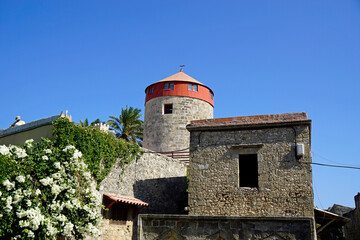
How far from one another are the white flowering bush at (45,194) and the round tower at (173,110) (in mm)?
10906

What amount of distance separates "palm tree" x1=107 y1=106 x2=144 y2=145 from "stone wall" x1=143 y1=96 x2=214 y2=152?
110 inches

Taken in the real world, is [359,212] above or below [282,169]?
below

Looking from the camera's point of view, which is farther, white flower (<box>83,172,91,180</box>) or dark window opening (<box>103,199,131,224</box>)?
dark window opening (<box>103,199,131,224</box>)

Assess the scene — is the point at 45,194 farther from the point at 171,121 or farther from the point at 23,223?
the point at 171,121

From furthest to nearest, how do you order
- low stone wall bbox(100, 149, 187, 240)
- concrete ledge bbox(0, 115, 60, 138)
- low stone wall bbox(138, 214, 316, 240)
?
1. low stone wall bbox(100, 149, 187, 240)
2. concrete ledge bbox(0, 115, 60, 138)
3. low stone wall bbox(138, 214, 316, 240)

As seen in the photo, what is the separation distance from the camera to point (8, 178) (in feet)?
34.8

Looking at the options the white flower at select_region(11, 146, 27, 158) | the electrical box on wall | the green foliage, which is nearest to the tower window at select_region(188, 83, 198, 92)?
the green foliage

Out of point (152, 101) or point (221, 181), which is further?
point (152, 101)

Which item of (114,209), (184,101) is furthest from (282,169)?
(184,101)

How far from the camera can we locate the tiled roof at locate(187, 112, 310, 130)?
1355 centimetres

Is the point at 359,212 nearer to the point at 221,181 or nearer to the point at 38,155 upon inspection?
the point at 221,181

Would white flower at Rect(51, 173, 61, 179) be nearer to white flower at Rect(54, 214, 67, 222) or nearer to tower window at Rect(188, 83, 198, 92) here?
white flower at Rect(54, 214, 67, 222)

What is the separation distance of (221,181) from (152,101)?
12477mm

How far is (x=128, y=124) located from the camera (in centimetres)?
2777
